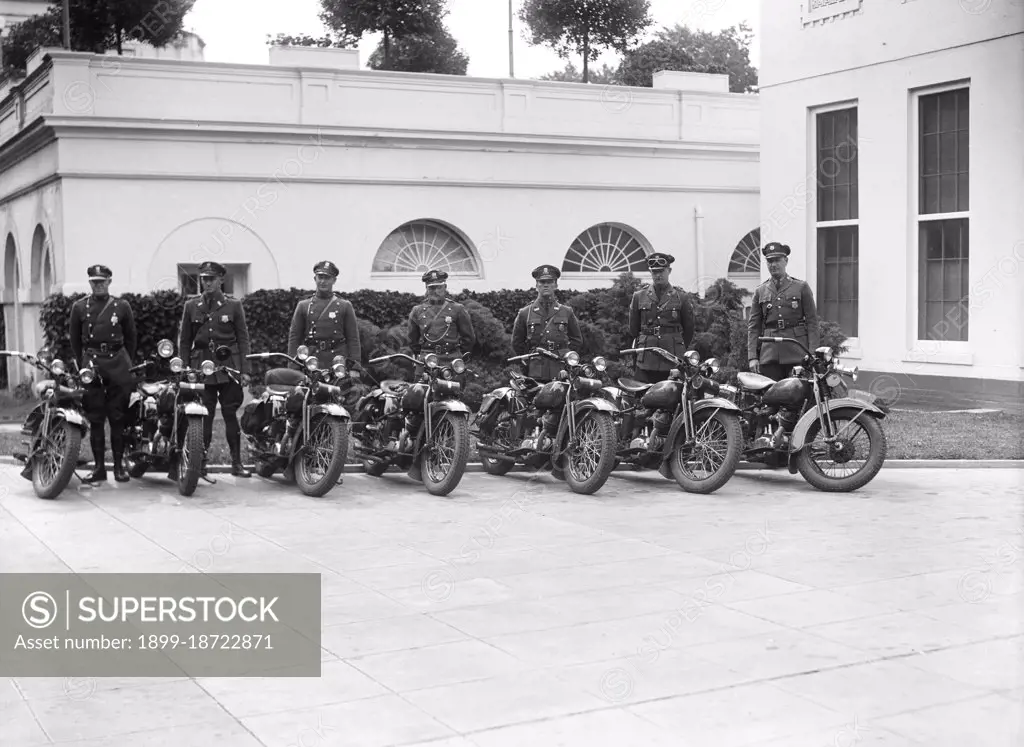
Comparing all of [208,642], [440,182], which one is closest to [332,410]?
[208,642]

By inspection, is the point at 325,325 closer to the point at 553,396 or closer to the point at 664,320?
the point at 553,396

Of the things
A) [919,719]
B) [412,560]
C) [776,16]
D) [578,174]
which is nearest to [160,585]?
[412,560]

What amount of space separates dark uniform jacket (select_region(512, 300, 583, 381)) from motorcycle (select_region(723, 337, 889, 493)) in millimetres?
1620

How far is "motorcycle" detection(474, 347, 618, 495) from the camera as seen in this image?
34.4ft

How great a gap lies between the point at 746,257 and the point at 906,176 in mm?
8930

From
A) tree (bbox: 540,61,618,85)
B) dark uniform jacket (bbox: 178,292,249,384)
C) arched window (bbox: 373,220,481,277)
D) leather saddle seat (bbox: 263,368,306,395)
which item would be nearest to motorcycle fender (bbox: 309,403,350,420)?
leather saddle seat (bbox: 263,368,306,395)

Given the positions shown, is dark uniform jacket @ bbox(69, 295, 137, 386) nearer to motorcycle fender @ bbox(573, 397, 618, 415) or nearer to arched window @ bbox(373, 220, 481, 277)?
motorcycle fender @ bbox(573, 397, 618, 415)

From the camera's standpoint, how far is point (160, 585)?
23.9 ft

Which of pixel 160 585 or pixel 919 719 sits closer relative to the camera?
pixel 919 719

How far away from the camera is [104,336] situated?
36.7 ft

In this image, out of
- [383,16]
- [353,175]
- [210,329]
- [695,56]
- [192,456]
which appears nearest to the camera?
[192,456]

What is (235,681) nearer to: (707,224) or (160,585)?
(160,585)

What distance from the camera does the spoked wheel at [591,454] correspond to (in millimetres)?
10375

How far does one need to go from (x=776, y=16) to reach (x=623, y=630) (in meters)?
15.4
